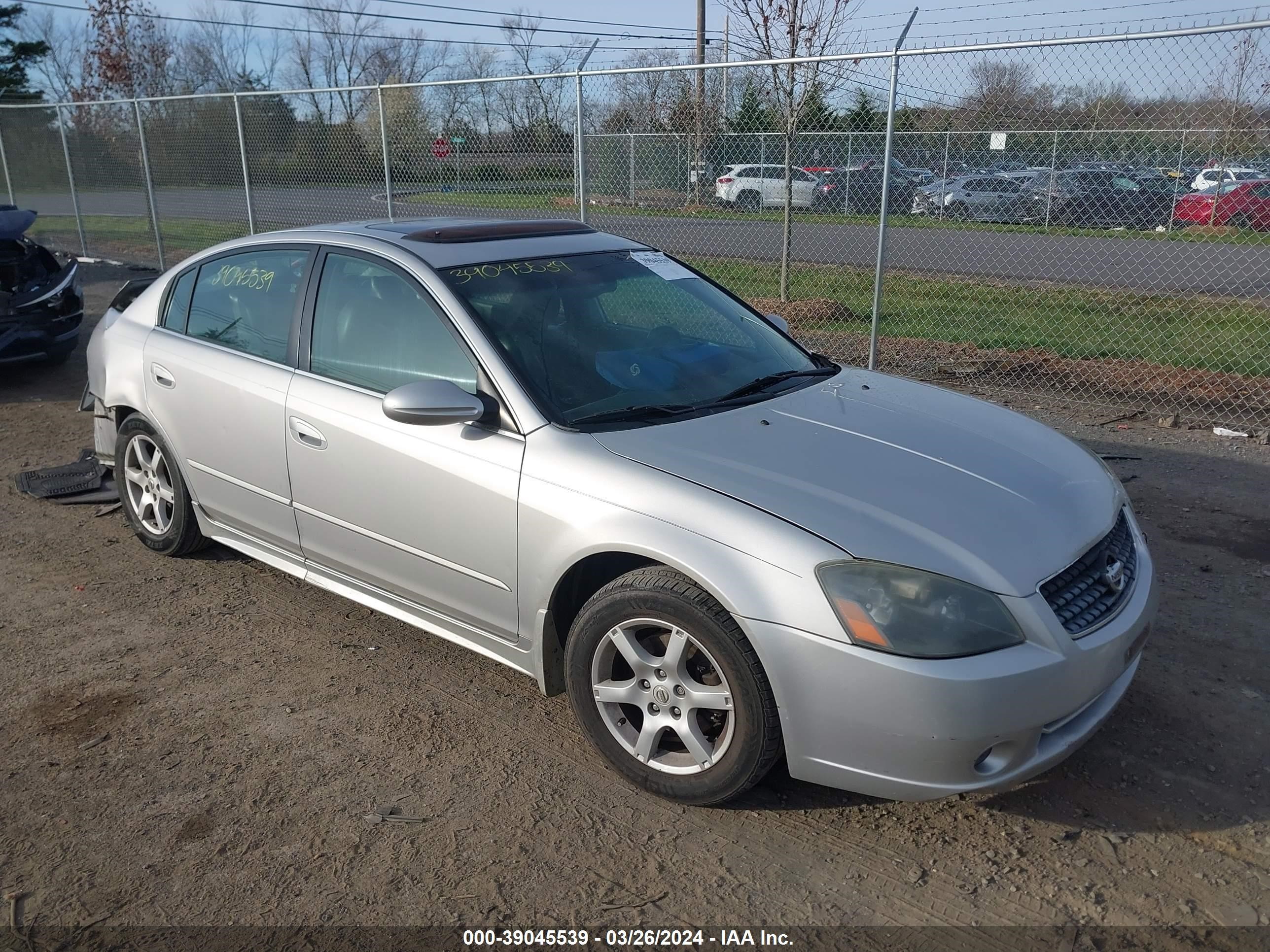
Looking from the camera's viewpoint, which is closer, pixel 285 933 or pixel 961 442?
pixel 285 933

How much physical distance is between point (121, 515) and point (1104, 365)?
299 inches

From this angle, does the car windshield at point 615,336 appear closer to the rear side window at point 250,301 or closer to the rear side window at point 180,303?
the rear side window at point 250,301

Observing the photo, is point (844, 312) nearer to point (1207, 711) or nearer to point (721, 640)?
point (1207, 711)

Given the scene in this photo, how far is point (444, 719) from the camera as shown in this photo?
3646mm

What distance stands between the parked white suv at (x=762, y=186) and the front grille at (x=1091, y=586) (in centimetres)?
792

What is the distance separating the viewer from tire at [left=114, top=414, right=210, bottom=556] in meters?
4.85

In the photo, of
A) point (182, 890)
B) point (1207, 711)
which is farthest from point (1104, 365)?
point (182, 890)

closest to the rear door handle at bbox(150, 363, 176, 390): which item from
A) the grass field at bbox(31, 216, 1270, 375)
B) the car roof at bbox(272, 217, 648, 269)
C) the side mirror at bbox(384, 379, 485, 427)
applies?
the car roof at bbox(272, 217, 648, 269)

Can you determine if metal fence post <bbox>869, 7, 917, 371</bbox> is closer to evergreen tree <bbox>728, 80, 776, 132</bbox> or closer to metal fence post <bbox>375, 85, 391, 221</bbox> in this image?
evergreen tree <bbox>728, 80, 776, 132</bbox>

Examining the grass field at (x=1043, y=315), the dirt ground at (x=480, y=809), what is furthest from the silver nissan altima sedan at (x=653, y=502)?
the grass field at (x=1043, y=315)

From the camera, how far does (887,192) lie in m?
7.19

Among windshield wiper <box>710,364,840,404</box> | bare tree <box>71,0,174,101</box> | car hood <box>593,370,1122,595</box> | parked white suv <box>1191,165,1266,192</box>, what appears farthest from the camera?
bare tree <box>71,0,174,101</box>

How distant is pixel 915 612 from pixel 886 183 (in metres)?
5.19

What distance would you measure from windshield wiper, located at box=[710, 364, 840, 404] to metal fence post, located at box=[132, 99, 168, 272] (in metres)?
11.7
